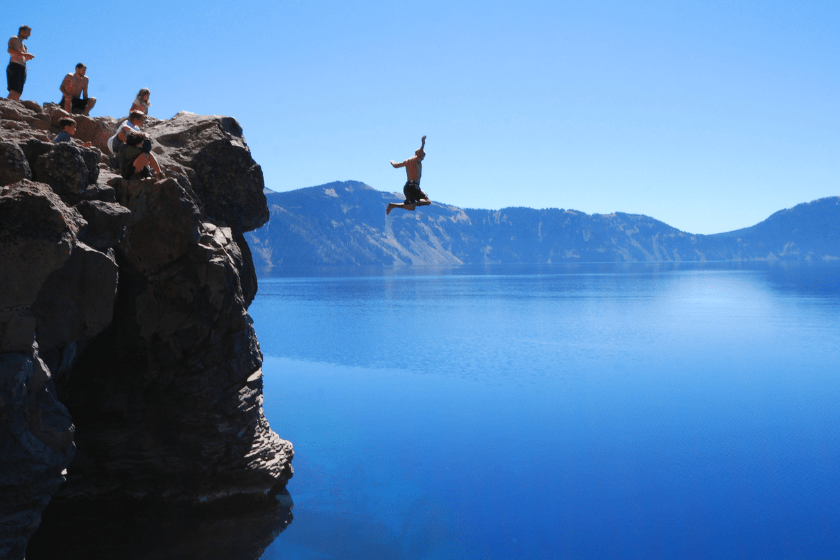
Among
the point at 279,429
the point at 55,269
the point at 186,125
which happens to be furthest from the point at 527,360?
the point at 55,269

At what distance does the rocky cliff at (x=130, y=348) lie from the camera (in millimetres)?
10383

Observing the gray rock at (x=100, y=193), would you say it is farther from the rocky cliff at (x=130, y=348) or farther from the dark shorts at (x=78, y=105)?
the dark shorts at (x=78, y=105)

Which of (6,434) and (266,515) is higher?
(6,434)

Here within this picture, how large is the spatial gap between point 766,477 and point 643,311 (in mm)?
49583

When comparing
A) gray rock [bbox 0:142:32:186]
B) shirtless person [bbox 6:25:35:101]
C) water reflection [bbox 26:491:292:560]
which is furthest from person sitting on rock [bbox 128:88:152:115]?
water reflection [bbox 26:491:292:560]

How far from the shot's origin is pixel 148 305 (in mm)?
14922

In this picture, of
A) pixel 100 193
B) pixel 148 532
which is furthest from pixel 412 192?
pixel 148 532

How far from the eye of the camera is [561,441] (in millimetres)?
26125

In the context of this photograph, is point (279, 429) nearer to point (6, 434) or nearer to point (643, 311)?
point (6, 434)

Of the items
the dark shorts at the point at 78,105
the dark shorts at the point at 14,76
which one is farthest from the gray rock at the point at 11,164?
the dark shorts at the point at 78,105

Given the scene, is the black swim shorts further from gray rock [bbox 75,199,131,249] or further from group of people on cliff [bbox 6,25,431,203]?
gray rock [bbox 75,199,131,249]

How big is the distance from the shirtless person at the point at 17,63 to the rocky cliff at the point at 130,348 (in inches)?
30.3

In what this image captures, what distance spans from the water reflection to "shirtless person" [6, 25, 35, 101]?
11.2 meters

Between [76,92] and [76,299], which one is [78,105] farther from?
[76,299]
